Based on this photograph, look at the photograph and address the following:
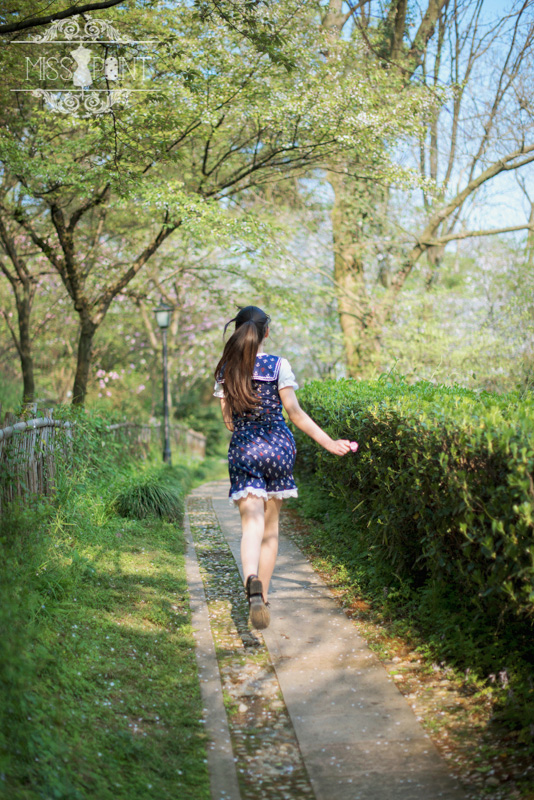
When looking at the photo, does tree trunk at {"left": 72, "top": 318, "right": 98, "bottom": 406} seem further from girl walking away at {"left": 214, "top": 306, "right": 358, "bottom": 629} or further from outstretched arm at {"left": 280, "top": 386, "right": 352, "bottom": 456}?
outstretched arm at {"left": 280, "top": 386, "right": 352, "bottom": 456}

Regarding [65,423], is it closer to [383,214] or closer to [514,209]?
[383,214]

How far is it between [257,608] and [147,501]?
3.96m

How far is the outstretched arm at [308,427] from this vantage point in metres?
4.06

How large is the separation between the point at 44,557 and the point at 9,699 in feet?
6.59

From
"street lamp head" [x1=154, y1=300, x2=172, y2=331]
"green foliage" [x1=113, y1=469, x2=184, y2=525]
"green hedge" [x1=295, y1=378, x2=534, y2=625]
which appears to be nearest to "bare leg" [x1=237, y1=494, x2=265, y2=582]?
"green hedge" [x1=295, y1=378, x2=534, y2=625]

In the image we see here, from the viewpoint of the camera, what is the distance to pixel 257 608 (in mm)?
3668

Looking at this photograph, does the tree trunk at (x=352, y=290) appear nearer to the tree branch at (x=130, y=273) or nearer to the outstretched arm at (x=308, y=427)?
the tree branch at (x=130, y=273)

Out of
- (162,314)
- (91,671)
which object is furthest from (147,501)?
(162,314)

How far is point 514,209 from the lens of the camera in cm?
1547

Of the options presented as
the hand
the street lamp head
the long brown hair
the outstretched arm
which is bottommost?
the hand

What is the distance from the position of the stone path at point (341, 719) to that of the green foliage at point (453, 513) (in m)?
0.42

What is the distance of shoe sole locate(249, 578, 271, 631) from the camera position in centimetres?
366

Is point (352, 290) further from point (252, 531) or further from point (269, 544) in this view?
point (252, 531)

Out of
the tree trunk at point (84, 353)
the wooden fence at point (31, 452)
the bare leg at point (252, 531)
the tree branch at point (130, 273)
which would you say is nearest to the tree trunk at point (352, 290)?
the tree branch at point (130, 273)
